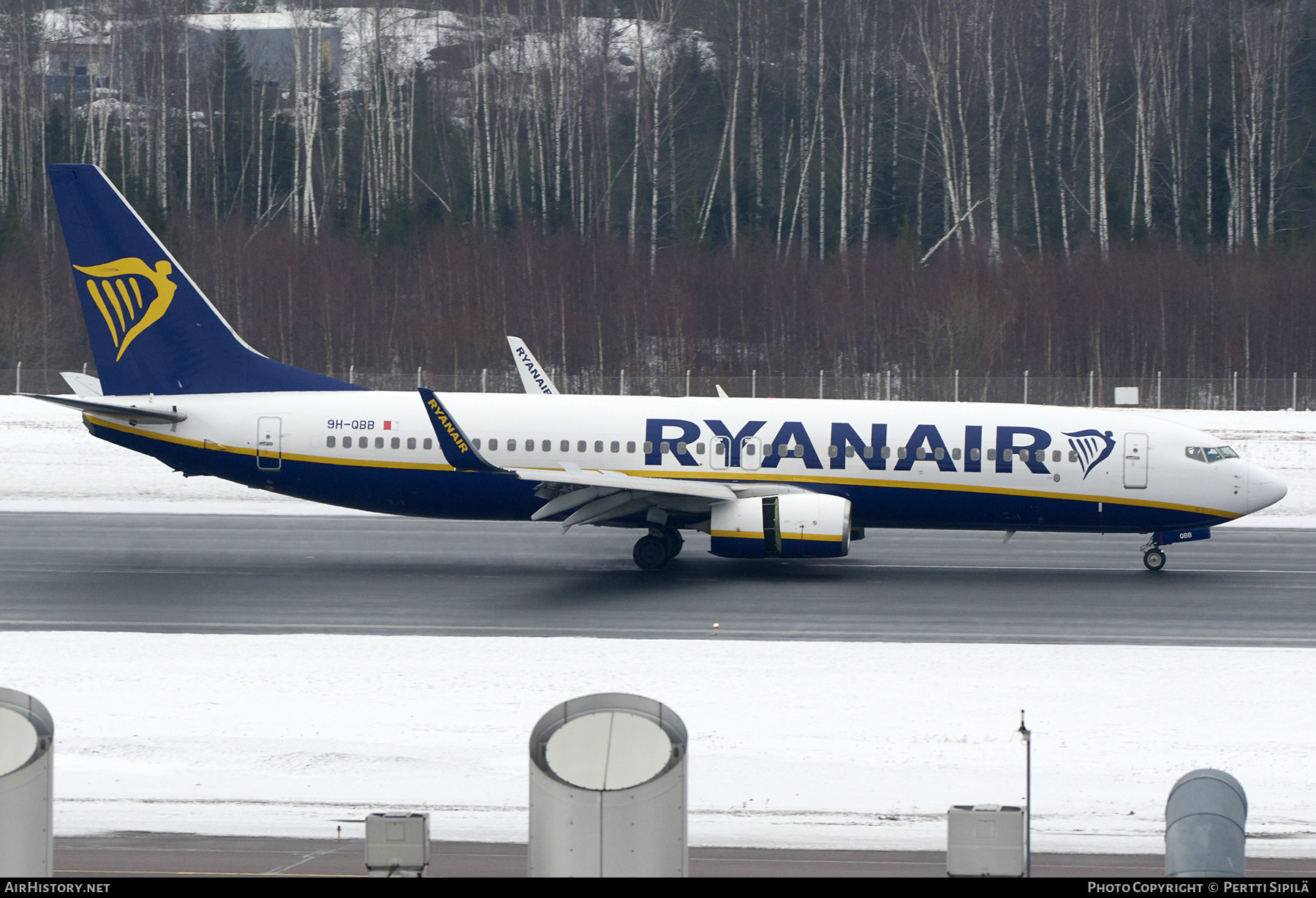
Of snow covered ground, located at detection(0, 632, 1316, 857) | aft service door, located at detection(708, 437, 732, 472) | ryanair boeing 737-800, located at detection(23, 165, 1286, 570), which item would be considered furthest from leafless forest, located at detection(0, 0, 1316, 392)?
snow covered ground, located at detection(0, 632, 1316, 857)

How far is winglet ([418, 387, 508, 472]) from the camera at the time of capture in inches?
980

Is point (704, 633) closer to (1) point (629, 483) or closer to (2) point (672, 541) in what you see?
(1) point (629, 483)

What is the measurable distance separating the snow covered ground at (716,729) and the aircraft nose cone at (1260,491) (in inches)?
296

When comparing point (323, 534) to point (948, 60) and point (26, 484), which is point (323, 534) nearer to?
point (26, 484)

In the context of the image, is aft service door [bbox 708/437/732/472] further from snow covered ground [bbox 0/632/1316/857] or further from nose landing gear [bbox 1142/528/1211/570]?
nose landing gear [bbox 1142/528/1211/570]

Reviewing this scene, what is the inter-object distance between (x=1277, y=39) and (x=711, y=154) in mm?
28287

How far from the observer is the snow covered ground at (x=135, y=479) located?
36.1 meters

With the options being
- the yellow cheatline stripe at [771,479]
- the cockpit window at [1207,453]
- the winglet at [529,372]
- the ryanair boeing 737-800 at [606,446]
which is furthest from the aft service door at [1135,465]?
the winglet at [529,372]

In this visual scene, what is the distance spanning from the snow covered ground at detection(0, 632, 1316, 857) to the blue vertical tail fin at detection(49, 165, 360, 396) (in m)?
8.69

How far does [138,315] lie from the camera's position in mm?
28047

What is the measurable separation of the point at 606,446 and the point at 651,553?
89.8 inches

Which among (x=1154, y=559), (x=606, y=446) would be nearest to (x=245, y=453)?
(x=606, y=446)

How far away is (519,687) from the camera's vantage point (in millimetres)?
17562

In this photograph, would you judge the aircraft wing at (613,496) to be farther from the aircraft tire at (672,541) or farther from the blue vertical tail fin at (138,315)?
the blue vertical tail fin at (138,315)
